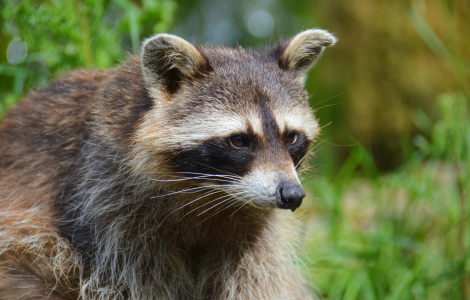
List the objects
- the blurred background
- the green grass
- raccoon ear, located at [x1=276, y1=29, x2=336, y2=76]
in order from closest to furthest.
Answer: raccoon ear, located at [x1=276, y1=29, x2=336, y2=76] < the green grass < the blurred background

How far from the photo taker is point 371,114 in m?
9.89

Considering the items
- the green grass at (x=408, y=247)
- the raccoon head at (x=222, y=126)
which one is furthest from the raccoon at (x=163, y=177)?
the green grass at (x=408, y=247)

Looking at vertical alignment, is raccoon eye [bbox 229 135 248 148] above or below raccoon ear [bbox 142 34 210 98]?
below

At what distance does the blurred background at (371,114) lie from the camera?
485 cm

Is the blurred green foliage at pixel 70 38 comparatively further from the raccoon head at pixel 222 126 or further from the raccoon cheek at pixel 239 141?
the raccoon cheek at pixel 239 141

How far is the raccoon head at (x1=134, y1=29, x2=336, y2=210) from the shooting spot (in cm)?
342

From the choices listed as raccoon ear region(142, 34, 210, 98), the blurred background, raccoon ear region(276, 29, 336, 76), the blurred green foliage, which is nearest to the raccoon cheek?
raccoon ear region(142, 34, 210, 98)

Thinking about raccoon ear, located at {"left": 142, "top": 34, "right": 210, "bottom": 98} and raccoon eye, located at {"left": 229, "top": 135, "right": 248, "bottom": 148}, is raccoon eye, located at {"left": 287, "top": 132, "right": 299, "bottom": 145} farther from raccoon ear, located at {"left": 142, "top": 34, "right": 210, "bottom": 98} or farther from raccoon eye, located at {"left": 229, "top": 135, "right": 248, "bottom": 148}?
raccoon ear, located at {"left": 142, "top": 34, "right": 210, "bottom": 98}

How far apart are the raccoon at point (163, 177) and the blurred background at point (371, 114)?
2.16 feet

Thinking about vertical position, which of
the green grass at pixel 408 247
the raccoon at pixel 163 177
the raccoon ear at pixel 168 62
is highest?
the raccoon ear at pixel 168 62

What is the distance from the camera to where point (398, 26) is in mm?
9414

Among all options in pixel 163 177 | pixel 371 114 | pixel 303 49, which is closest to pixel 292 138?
pixel 303 49

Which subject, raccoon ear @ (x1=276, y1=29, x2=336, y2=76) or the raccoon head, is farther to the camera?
raccoon ear @ (x1=276, y1=29, x2=336, y2=76)

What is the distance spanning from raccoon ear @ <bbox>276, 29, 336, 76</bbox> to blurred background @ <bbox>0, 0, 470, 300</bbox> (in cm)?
57
